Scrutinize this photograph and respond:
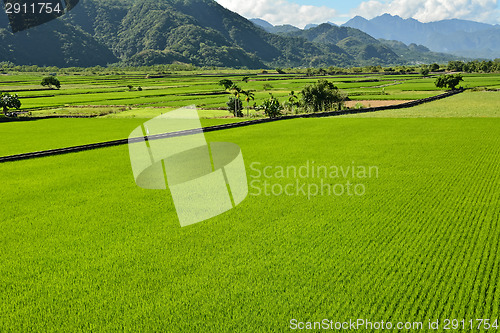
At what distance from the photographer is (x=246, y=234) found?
17.0 meters

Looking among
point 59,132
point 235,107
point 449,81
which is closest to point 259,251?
point 59,132

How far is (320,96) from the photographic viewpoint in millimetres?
78125

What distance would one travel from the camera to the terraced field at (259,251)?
11.3 meters

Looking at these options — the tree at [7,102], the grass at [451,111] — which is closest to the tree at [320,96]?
the grass at [451,111]

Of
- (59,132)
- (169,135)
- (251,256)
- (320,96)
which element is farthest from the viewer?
(320,96)

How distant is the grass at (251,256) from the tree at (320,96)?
52.6 meters

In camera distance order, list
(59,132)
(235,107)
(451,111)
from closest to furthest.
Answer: (59,132), (451,111), (235,107)

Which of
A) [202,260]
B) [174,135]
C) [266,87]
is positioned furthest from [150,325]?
[266,87]

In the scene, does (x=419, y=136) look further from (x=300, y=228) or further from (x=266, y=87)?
(x=266, y=87)

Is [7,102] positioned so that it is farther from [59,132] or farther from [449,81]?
[449,81]

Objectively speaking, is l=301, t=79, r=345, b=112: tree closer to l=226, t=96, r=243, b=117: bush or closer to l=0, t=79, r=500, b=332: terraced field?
l=226, t=96, r=243, b=117: bush

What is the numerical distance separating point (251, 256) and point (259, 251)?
22.0 inches

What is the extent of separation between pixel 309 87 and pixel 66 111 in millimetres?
55623

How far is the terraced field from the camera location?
1128 centimetres
